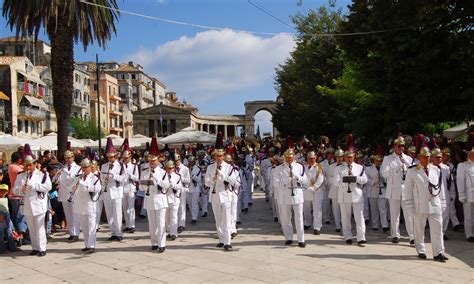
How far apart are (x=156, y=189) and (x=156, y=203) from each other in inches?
13.4

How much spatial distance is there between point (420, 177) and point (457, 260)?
1589 millimetres

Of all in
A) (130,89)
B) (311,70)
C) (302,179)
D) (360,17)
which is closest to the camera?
(302,179)

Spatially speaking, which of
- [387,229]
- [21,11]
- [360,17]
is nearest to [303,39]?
[360,17]

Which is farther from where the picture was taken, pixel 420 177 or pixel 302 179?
pixel 302 179

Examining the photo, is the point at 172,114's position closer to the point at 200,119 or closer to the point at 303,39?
the point at 200,119

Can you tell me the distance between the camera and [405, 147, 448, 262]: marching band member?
8.60m

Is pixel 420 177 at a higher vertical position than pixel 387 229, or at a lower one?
higher

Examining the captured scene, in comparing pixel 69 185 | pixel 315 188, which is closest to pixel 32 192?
pixel 69 185

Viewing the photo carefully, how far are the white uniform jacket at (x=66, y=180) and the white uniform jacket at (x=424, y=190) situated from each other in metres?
7.42

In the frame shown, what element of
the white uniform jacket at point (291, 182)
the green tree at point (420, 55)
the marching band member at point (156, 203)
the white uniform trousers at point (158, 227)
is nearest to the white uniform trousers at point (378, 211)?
the white uniform jacket at point (291, 182)

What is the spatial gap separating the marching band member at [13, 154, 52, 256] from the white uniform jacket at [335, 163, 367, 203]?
6.21m

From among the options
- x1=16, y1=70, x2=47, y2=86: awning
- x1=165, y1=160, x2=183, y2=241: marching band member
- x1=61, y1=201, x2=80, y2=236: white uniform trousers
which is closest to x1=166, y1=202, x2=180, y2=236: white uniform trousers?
x1=165, y1=160, x2=183, y2=241: marching band member

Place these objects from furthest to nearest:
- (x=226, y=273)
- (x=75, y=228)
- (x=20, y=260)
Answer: (x=75, y=228)
(x=20, y=260)
(x=226, y=273)

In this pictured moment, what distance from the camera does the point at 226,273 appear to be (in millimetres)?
7953
